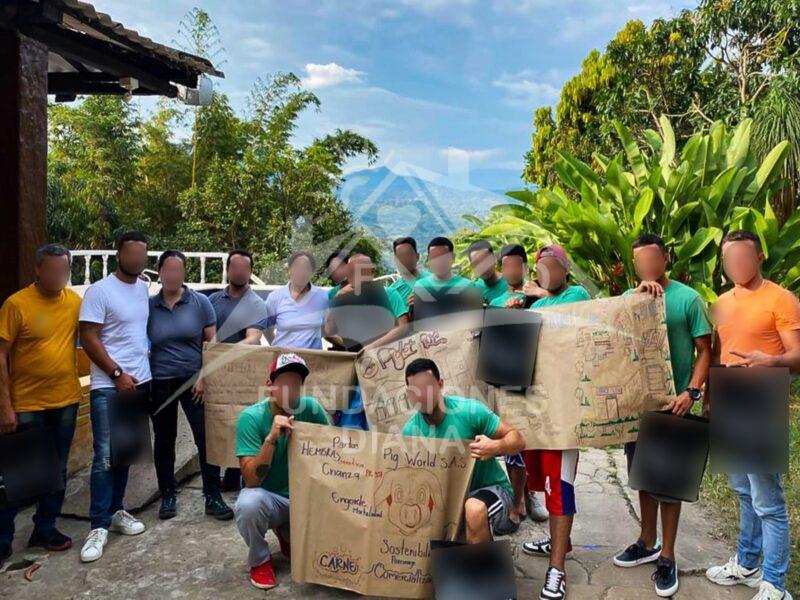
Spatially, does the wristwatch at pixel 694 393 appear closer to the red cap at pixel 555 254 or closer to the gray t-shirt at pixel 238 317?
the red cap at pixel 555 254

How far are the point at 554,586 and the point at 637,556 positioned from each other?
24.8 inches

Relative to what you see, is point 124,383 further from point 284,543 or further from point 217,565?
point 284,543

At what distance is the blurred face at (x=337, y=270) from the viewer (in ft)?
15.1

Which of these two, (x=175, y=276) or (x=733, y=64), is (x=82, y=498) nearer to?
A: (x=175, y=276)

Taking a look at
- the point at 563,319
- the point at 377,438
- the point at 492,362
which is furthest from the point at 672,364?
the point at 377,438

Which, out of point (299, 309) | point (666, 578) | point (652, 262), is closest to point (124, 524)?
point (299, 309)

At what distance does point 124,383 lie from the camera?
12.2 feet

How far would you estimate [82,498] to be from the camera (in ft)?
14.3

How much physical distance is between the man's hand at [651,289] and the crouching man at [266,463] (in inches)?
67.9

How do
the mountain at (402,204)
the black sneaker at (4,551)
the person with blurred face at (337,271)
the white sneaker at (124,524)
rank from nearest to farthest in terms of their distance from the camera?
1. the black sneaker at (4,551)
2. the white sneaker at (124,524)
3. the person with blurred face at (337,271)
4. the mountain at (402,204)

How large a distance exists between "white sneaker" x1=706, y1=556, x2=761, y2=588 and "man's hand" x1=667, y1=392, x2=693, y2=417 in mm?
894

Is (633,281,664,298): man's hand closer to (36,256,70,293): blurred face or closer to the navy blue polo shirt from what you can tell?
the navy blue polo shirt

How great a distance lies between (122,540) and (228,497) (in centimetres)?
86

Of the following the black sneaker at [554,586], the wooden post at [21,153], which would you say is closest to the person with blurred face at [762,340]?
the black sneaker at [554,586]
